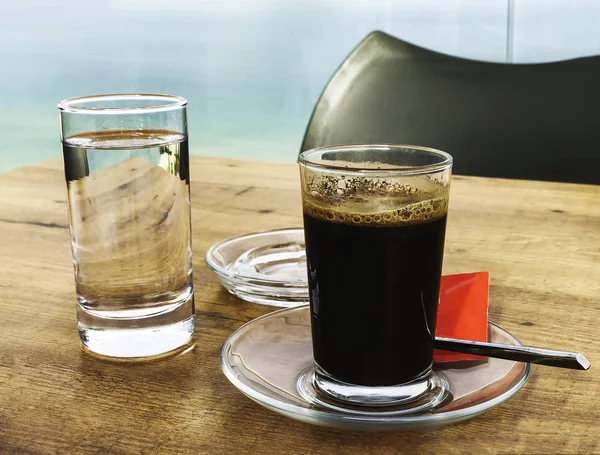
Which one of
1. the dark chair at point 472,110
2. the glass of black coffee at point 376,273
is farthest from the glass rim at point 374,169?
the dark chair at point 472,110

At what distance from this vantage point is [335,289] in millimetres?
521

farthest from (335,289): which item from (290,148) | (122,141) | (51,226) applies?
(290,148)

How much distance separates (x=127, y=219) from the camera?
0.58 m

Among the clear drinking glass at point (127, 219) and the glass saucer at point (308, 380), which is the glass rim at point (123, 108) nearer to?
the clear drinking glass at point (127, 219)

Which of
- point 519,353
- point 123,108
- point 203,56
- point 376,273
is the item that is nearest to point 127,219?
point 123,108

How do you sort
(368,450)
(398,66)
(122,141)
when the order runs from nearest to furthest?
(368,450) → (122,141) → (398,66)

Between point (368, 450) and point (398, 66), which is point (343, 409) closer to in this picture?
point (368, 450)

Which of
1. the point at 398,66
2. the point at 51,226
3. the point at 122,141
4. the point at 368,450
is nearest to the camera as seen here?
the point at 368,450

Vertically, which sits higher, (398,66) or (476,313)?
(398,66)

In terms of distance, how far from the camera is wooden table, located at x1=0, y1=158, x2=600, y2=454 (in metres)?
0.47

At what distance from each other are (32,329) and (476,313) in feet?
1.21

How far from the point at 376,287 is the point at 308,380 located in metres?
0.09

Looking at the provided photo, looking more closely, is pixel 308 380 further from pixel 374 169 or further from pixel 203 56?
pixel 203 56

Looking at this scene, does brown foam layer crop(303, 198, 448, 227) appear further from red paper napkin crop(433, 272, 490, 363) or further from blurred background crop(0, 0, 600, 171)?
blurred background crop(0, 0, 600, 171)
